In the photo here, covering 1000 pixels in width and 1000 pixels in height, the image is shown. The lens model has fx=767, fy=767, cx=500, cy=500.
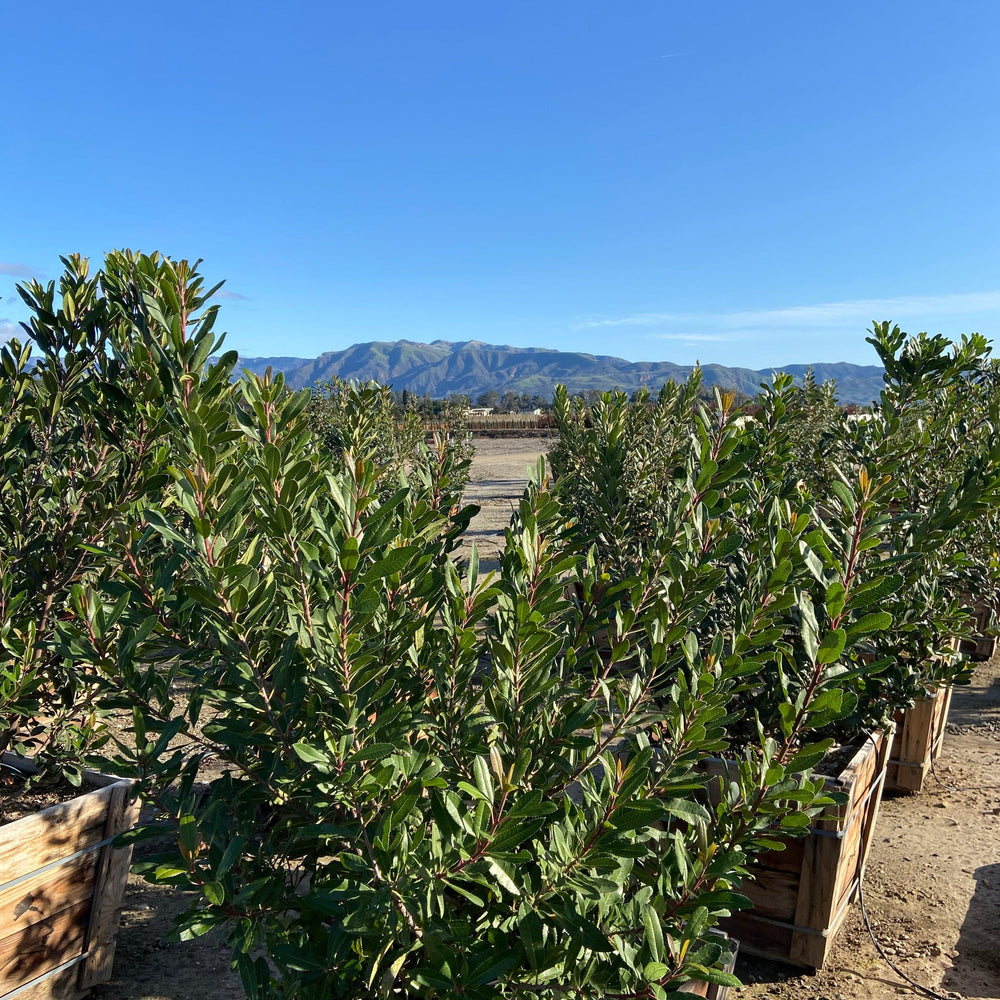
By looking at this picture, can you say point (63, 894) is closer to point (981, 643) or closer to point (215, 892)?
point (215, 892)

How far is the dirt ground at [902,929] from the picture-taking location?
3.14 m

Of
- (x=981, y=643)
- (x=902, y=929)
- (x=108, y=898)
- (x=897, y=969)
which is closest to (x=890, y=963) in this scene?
(x=897, y=969)

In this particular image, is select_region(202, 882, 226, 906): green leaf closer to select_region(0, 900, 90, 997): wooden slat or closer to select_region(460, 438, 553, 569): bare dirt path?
select_region(460, 438, 553, 569): bare dirt path

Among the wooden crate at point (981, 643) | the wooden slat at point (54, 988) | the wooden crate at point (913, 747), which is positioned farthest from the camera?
the wooden crate at point (981, 643)

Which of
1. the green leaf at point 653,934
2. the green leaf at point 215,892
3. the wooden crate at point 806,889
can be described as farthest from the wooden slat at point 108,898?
the wooden crate at point 806,889

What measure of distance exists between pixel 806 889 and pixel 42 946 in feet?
9.55

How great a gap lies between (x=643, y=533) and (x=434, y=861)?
14.0 feet

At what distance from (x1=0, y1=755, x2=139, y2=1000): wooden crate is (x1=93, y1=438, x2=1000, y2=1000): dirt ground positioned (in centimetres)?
26

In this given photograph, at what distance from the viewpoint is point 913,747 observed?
4.73m

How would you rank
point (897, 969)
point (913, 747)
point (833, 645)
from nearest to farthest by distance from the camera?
point (833, 645)
point (897, 969)
point (913, 747)

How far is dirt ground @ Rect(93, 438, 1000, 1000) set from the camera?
3139mm

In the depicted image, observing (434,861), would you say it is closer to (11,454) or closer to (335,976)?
(335,976)

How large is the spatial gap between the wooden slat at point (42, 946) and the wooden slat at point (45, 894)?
0.03 meters

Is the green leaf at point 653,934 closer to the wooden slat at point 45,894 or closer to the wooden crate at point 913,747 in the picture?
the wooden slat at point 45,894
